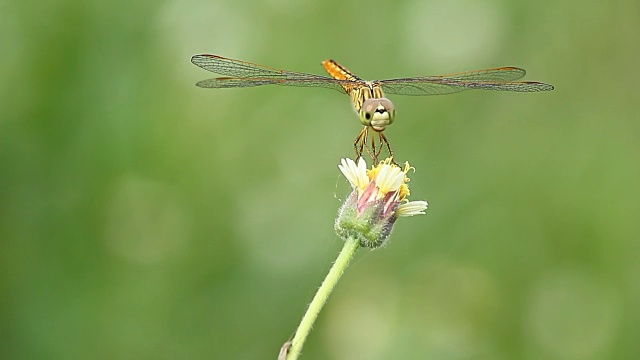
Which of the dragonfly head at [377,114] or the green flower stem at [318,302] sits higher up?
the dragonfly head at [377,114]

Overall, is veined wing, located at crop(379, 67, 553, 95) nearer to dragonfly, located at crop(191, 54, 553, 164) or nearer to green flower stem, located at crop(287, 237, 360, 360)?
dragonfly, located at crop(191, 54, 553, 164)

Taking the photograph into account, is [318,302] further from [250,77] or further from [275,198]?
[275,198]

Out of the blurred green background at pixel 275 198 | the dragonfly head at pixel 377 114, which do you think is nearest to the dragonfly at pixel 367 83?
the dragonfly head at pixel 377 114

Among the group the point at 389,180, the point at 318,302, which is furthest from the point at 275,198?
the point at 318,302

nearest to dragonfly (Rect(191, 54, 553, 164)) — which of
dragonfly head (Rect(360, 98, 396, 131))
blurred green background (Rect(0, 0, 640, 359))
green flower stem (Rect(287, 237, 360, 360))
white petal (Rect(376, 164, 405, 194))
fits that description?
dragonfly head (Rect(360, 98, 396, 131))

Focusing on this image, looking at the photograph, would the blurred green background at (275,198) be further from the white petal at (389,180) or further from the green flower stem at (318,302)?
the green flower stem at (318,302)

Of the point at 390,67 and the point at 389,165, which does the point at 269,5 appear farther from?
the point at 389,165

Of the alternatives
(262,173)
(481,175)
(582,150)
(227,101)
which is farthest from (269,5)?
(582,150)
